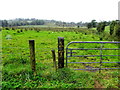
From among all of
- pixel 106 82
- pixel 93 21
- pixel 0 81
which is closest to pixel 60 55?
pixel 106 82

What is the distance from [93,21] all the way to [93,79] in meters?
61.7

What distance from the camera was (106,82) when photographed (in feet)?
13.9

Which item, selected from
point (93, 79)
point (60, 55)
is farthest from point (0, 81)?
point (93, 79)

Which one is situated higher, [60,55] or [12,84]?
[60,55]

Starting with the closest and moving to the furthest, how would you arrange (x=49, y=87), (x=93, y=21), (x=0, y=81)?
(x=49, y=87) < (x=0, y=81) < (x=93, y=21)

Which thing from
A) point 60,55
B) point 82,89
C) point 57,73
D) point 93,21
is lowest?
point 82,89

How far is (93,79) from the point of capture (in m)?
4.41

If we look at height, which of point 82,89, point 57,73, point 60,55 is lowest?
point 82,89

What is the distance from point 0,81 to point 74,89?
2.30 m

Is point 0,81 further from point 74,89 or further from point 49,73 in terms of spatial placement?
point 74,89

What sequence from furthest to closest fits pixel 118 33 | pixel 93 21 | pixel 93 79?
1. pixel 93 21
2. pixel 118 33
3. pixel 93 79

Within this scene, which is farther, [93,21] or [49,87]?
[93,21]

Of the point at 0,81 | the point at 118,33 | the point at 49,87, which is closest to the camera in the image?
the point at 49,87

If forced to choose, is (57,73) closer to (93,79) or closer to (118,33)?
(93,79)
